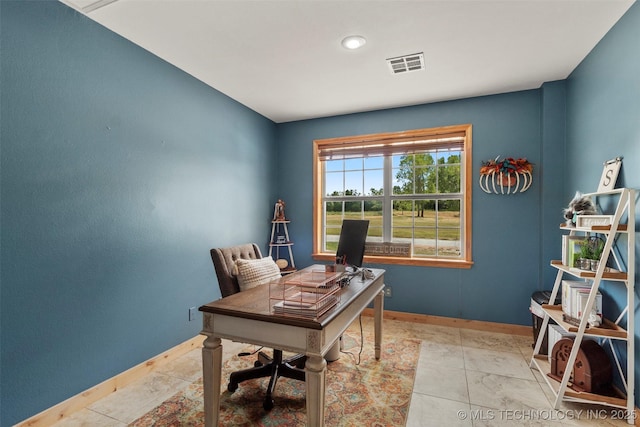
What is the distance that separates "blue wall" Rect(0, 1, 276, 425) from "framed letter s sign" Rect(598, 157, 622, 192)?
3.35m

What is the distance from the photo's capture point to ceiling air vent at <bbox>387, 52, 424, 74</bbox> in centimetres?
249

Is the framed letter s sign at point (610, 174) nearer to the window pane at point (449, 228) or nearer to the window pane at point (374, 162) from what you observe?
the window pane at point (449, 228)

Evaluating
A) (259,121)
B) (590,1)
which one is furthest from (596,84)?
(259,121)

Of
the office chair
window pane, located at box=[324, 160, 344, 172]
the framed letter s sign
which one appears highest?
window pane, located at box=[324, 160, 344, 172]

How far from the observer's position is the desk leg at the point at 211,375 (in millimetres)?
1563

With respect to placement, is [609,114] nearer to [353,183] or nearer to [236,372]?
Result: [353,183]

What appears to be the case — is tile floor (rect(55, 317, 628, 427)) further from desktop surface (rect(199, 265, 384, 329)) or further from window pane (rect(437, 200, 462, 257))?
window pane (rect(437, 200, 462, 257))

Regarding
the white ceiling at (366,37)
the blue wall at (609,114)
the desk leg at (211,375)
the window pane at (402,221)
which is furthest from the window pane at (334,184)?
the desk leg at (211,375)

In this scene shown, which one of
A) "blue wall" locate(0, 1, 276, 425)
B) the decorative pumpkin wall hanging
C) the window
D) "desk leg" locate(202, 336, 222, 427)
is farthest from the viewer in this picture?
the window

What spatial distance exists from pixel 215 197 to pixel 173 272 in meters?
0.88

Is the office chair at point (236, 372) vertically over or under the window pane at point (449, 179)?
under

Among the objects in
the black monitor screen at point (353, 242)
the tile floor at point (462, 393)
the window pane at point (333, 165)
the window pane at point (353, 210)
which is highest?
the window pane at point (333, 165)

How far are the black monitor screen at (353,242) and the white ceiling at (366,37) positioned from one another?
143 centimetres

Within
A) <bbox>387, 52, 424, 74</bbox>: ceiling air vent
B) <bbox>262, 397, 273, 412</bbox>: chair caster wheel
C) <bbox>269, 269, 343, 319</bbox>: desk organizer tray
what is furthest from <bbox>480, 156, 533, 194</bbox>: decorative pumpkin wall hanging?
<bbox>262, 397, 273, 412</bbox>: chair caster wheel
